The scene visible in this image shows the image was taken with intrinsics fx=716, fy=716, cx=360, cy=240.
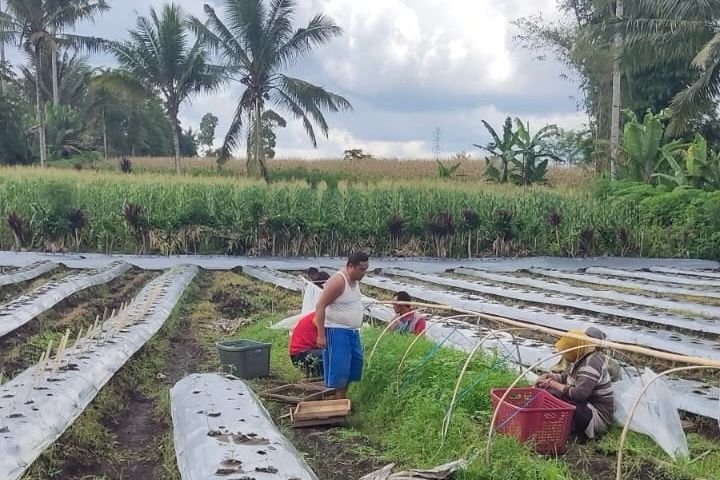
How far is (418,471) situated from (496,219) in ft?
34.5

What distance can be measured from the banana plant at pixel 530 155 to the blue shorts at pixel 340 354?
14389 mm

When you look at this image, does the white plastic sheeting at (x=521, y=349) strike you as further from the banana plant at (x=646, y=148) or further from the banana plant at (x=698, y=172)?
the banana plant at (x=646, y=148)

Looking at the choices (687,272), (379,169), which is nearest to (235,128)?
(379,169)

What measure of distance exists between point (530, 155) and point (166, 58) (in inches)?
401

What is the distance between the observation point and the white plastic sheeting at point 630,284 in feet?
28.0

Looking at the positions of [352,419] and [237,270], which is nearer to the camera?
[352,419]

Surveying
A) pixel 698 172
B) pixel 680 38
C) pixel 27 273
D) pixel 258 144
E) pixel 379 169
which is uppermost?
Result: pixel 680 38

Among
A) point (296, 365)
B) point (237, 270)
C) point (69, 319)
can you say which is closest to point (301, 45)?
point (237, 270)

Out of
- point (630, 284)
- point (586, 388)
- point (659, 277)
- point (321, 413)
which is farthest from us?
point (659, 277)

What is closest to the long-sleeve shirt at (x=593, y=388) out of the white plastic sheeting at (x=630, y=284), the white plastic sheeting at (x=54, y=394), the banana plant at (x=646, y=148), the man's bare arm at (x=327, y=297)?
the man's bare arm at (x=327, y=297)

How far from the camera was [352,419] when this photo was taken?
448cm

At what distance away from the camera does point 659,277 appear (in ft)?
33.2

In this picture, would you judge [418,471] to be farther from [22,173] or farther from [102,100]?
[102,100]

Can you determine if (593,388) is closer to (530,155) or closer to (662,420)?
(662,420)
